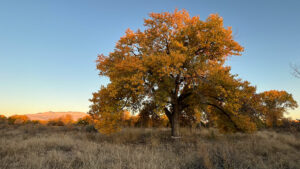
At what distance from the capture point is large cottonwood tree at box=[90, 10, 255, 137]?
9977 mm

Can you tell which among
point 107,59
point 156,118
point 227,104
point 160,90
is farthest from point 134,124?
point 227,104

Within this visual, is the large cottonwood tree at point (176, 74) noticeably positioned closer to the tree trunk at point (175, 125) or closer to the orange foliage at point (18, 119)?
the tree trunk at point (175, 125)

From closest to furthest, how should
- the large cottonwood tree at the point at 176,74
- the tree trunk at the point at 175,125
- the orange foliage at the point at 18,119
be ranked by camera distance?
the large cottonwood tree at the point at 176,74
the tree trunk at the point at 175,125
the orange foliage at the point at 18,119

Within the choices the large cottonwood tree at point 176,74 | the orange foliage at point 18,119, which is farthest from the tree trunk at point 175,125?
the orange foliage at point 18,119

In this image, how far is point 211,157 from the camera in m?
6.28

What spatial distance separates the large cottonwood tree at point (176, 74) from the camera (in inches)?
393

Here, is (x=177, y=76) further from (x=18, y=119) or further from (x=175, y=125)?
(x=18, y=119)

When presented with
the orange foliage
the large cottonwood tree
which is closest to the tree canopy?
the large cottonwood tree

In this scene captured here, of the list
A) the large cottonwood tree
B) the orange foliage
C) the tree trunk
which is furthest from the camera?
the orange foliage

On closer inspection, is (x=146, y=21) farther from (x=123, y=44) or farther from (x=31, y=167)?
(x=31, y=167)

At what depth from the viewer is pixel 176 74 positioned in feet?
38.0

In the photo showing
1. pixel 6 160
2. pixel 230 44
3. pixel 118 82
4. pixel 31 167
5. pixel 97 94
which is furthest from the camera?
pixel 230 44

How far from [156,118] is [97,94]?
5551mm

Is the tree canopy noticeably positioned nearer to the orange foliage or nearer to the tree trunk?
the tree trunk
